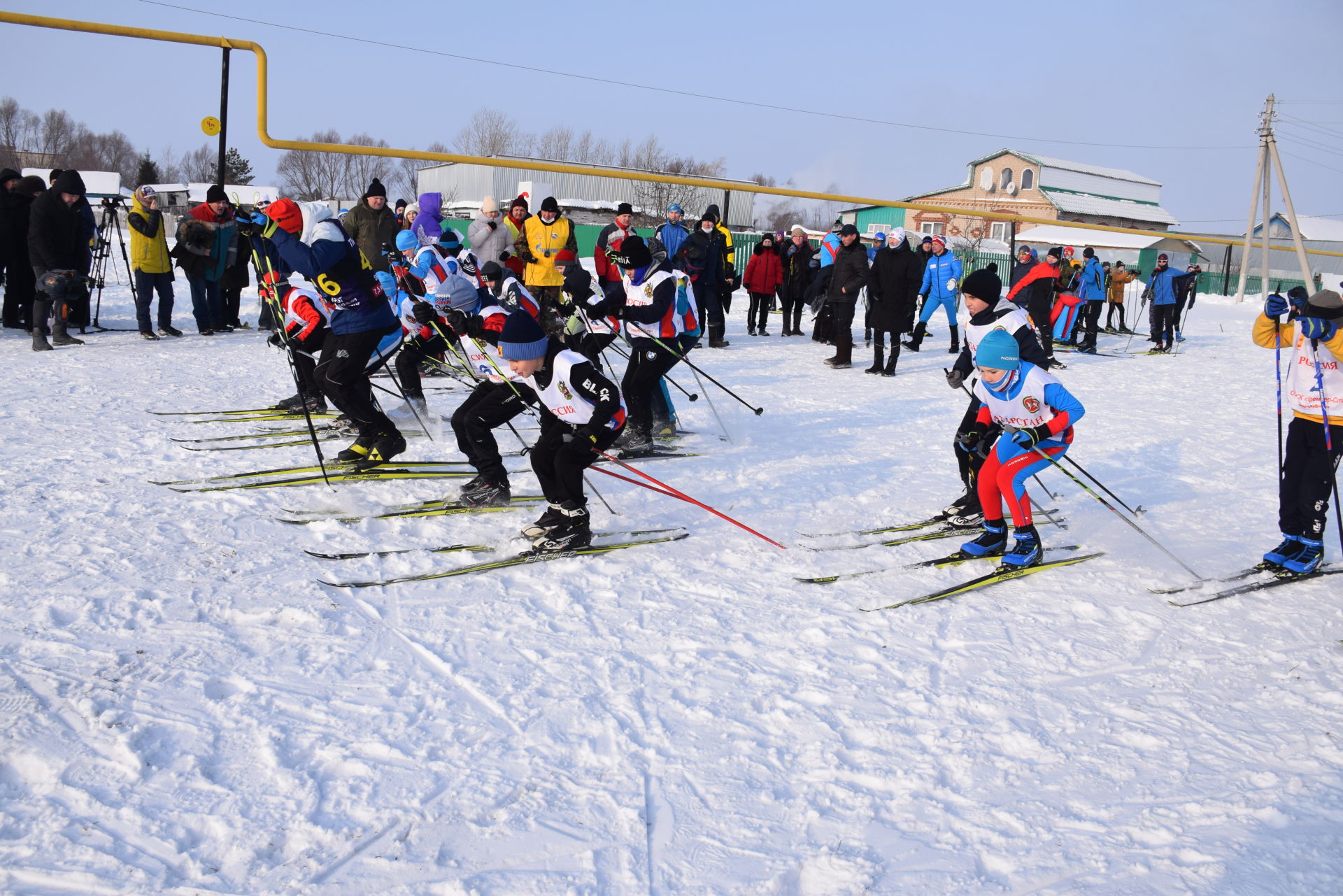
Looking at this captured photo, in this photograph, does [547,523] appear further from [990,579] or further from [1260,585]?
[1260,585]

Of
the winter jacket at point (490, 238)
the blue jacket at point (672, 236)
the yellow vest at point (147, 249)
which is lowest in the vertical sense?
the yellow vest at point (147, 249)

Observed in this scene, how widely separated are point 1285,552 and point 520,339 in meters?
4.23

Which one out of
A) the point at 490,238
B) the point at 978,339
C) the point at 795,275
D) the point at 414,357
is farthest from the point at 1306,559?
the point at 795,275

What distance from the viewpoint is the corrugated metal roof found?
149 ft

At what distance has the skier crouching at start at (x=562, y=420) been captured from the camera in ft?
14.4

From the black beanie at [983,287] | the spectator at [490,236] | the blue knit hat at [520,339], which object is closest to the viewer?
the blue knit hat at [520,339]

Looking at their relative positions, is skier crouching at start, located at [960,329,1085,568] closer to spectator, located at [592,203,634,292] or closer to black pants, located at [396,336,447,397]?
black pants, located at [396,336,447,397]

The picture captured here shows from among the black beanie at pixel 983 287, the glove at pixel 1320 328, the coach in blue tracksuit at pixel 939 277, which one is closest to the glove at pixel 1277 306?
the glove at pixel 1320 328

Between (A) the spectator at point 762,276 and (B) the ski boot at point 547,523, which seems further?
(A) the spectator at point 762,276

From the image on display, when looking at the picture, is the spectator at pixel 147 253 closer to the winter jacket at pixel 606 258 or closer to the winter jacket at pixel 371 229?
the winter jacket at pixel 371 229

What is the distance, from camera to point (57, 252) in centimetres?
885

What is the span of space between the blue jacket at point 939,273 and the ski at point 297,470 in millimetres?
8041

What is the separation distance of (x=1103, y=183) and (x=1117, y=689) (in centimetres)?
5435

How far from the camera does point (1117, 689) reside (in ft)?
11.2
